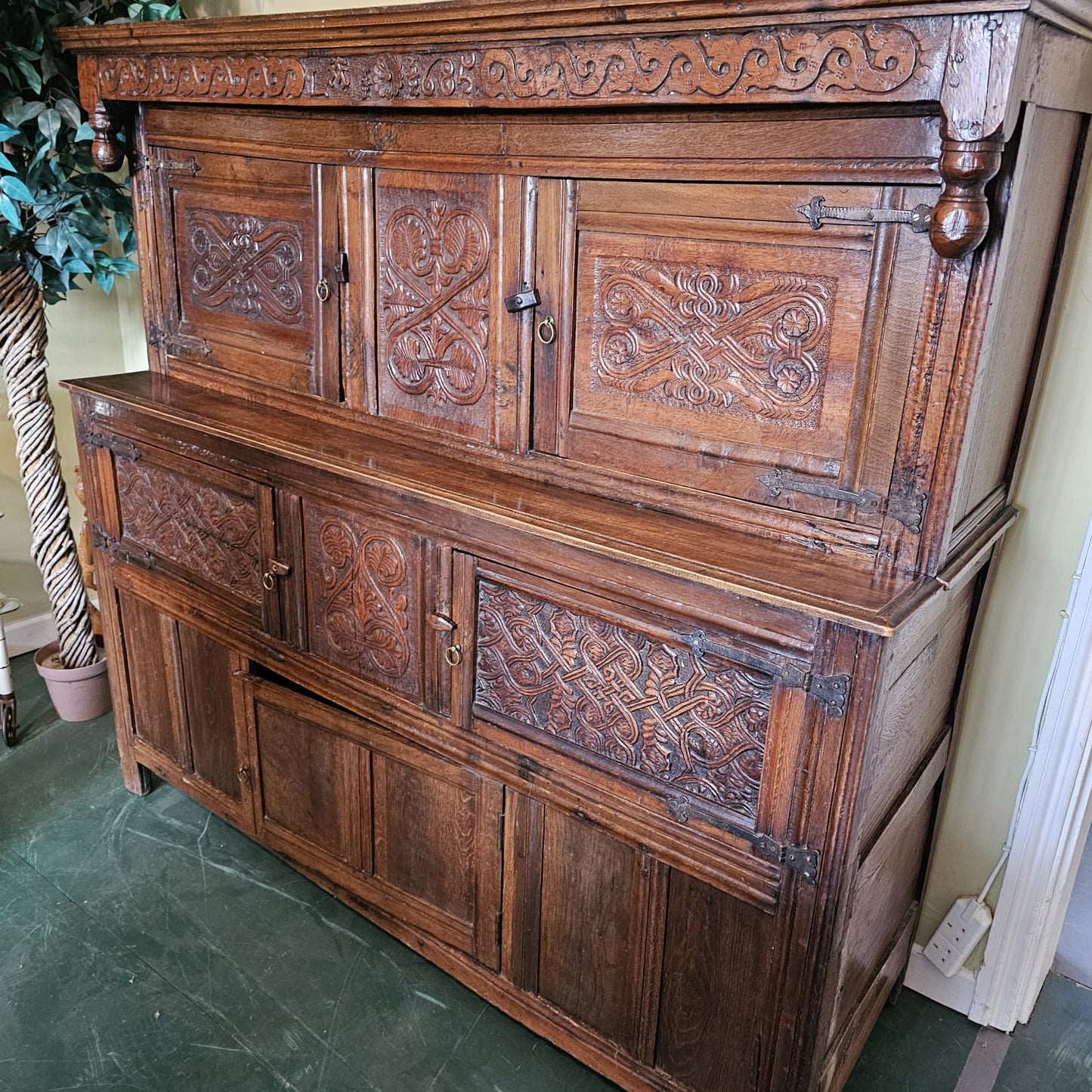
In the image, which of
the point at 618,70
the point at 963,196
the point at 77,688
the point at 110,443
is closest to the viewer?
the point at 963,196

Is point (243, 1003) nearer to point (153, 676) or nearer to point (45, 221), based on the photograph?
point (153, 676)

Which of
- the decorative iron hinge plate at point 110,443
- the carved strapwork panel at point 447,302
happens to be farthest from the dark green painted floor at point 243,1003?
the carved strapwork panel at point 447,302

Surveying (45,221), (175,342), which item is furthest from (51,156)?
(175,342)

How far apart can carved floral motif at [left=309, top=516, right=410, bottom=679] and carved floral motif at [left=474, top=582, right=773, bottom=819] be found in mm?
202

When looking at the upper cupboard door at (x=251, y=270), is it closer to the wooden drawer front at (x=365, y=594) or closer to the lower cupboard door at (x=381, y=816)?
the wooden drawer front at (x=365, y=594)

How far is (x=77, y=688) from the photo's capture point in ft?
9.62

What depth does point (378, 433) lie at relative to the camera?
1938 mm

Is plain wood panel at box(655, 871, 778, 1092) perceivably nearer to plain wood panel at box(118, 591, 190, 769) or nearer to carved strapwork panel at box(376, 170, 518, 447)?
carved strapwork panel at box(376, 170, 518, 447)

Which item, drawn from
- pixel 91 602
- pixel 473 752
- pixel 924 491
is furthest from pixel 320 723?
pixel 91 602

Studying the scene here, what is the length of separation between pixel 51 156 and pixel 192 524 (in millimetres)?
1019

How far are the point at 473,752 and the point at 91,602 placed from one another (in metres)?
2.25

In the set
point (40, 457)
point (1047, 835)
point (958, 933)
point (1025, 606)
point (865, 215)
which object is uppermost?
point (865, 215)

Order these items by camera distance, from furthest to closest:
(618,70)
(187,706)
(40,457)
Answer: (40,457) < (187,706) < (618,70)

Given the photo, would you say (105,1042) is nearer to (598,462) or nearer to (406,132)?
(598,462)
